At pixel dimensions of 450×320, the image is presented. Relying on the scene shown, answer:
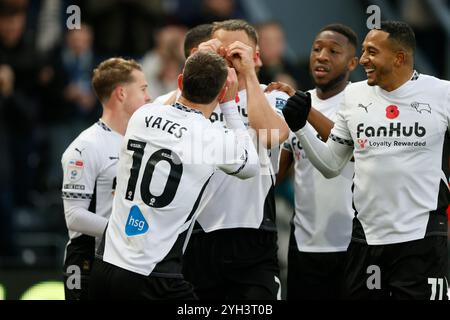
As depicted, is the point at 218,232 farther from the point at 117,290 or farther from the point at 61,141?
the point at 61,141

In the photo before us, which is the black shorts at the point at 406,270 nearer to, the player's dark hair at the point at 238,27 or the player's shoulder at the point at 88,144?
the player's dark hair at the point at 238,27

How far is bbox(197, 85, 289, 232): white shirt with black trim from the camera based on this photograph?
7520 mm

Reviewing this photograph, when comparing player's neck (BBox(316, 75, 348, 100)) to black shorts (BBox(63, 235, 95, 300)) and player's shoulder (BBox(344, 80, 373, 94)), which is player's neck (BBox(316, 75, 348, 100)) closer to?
player's shoulder (BBox(344, 80, 373, 94))

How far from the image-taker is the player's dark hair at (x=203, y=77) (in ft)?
21.9

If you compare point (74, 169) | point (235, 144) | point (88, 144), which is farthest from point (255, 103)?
point (74, 169)

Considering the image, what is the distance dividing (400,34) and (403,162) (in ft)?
2.95

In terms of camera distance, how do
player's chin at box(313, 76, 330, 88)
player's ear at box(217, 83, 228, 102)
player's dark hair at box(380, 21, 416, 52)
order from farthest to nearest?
player's chin at box(313, 76, 330, 88), player's dark hair at box(380, 21, 416, 52), player's ear at box(217, 83, 228, 102)

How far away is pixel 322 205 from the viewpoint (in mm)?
8031

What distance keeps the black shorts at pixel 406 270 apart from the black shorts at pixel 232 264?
0.73 m

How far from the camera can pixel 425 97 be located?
23.3 ft

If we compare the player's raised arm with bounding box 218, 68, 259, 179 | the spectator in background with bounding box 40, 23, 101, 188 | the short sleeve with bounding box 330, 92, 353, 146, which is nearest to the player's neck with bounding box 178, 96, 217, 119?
the player's raised arm with bounding box 218, 68, 259, 179

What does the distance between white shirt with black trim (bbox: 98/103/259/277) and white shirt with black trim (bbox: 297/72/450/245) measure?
945 mm
